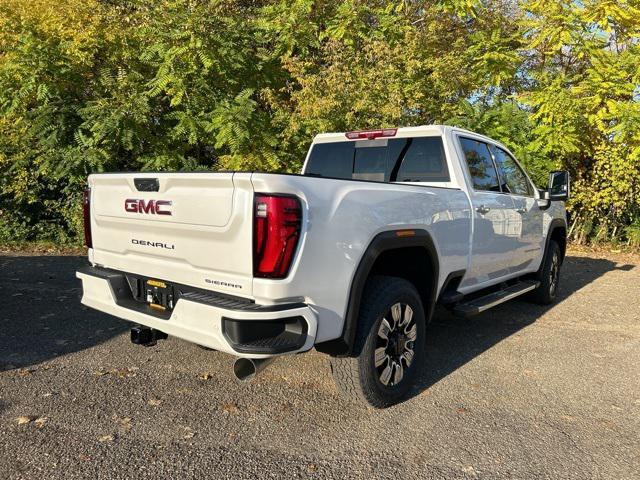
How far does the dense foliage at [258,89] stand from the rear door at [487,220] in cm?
416

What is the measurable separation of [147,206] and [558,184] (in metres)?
4.49

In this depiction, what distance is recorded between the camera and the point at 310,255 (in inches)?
108

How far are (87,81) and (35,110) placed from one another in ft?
3.47

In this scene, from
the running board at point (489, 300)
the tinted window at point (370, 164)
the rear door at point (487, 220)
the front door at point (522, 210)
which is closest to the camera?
the running board at point (489, 300)

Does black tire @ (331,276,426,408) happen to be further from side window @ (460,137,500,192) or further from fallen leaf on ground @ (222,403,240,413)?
side window @ (460,137,500,192)

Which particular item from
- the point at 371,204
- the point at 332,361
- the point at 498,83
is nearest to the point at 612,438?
the point at 332,361

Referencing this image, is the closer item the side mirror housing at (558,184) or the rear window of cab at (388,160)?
the rear window of cab at (388,160)

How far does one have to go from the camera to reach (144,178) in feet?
10.6

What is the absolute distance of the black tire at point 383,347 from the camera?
3.22 metres

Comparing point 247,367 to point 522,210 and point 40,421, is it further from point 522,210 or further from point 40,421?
point 522,210

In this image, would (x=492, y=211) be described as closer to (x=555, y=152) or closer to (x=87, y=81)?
(x=555, y=152)

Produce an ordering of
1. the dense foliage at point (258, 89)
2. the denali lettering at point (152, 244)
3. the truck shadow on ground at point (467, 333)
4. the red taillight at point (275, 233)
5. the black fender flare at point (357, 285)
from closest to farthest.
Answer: the red taillight at point (275, 233), the black fender flare at point (357, 285), the denali lettering at point (152, 244), the truck shadow on ground at point (467, 333), the dense foliage at point (258, 89)

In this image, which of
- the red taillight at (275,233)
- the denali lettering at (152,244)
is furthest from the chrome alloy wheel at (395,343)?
the denali lettering at (152,244)

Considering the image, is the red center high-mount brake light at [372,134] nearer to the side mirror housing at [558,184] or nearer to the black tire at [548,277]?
the side mirror housing at [558,184]
